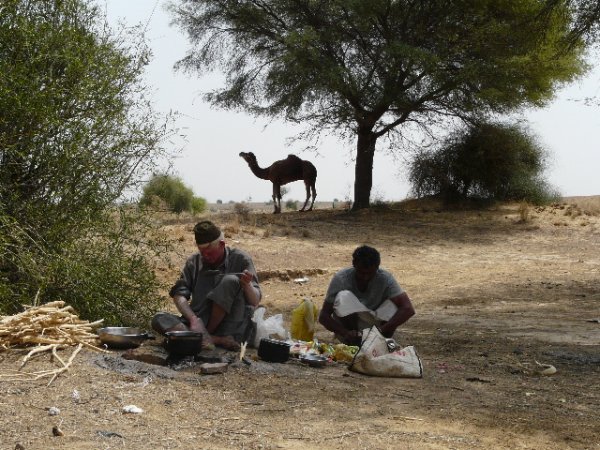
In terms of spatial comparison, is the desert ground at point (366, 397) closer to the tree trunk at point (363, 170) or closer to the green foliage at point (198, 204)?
the tree trunk at point (363, 170)

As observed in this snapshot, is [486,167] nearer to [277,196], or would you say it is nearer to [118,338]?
[277,196]

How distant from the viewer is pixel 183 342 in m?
5.52

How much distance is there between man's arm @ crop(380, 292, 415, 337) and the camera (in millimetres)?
6336

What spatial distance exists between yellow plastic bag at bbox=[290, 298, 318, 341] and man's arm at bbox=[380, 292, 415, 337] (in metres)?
0.71

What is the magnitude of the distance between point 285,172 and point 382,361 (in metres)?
15.6

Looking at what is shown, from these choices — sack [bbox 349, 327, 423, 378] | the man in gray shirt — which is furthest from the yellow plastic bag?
sack [bbox 349, 327, 423, 378]

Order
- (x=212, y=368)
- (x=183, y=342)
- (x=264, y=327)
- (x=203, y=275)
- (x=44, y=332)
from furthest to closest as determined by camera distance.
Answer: (x=264, y=327) < (x=203, y=275) < (x=44, y=332) < (x=183, y=342) < (x=212, y=368)

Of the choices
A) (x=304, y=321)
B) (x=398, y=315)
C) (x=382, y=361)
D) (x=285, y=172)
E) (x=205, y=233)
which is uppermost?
(x=285, y=172)

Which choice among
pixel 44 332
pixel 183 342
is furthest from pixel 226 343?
pixel 44 332

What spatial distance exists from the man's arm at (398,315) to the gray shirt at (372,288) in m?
0.05

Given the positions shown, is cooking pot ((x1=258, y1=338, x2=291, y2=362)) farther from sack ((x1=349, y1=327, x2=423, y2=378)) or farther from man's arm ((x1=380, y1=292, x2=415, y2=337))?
man's arm ((x1=380, y1=292, x2=415, y2=337))

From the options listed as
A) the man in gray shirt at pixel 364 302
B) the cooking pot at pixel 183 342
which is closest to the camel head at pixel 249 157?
the man in gray shirt at pixel 364 302

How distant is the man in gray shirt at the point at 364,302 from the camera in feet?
20.8

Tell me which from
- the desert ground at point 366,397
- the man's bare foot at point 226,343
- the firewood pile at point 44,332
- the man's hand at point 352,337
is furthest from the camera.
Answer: the man's hand at point 352,337
